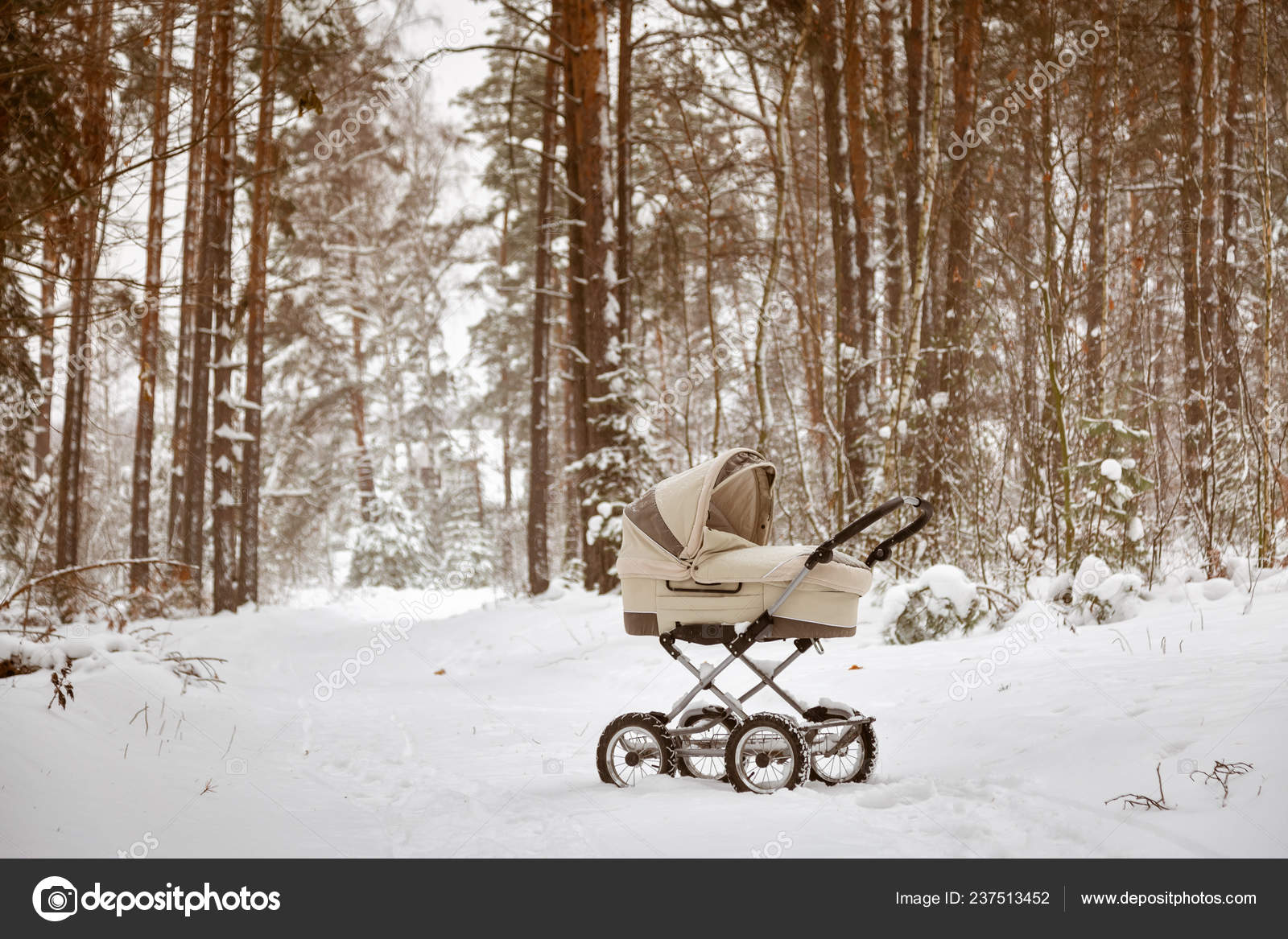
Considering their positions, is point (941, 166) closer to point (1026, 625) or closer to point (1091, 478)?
point (1091, 478)

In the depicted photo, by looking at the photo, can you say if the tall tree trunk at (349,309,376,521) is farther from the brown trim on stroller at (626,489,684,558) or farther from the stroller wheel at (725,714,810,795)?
the stroller wheel at (725,714,810,795)

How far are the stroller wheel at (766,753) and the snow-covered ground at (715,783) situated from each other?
0.11m

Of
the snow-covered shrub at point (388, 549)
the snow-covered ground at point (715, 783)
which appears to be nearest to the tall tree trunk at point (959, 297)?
the snow-covered ground at point (715, 783)

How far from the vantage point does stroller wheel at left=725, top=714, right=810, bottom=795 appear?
3.76 m

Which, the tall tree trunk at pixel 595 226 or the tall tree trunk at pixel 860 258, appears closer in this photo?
the tall tree trunk at pixel 860 258

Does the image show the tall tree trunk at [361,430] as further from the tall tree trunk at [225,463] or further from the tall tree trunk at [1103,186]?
the tall tree trunk at [1103,186]

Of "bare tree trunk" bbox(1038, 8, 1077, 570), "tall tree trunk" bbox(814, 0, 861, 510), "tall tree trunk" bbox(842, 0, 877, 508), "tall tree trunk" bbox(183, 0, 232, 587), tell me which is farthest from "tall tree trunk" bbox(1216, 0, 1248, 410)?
"tall tree trunk" bbox(183, 0, 232, 587)

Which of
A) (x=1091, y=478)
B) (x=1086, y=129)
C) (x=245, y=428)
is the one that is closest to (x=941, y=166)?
(x=1086, y=129)

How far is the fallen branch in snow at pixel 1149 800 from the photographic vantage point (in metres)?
3.08

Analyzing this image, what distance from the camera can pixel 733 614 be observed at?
12.4ft

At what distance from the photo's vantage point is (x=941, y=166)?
873 centimetres

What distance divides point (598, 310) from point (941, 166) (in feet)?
13.7
